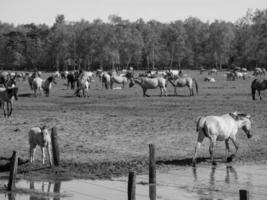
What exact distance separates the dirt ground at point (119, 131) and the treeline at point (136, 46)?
8259cm

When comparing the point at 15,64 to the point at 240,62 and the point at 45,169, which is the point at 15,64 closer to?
the point at 240,62

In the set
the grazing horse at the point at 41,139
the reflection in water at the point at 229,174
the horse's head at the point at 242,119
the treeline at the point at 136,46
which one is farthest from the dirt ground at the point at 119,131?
the treeline at the point at 136,46

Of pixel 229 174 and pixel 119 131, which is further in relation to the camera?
pixel 119 131

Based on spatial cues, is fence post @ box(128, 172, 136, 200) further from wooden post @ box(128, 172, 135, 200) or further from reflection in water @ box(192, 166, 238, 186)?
reflection in water @ box(192, 166, 238, 186)

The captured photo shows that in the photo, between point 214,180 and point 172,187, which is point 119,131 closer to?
point 214,180

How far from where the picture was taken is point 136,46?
138375 millimetres

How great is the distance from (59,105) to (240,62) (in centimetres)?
9574

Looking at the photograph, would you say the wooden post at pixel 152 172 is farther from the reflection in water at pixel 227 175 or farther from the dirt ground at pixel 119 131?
the dirt ground at pixel 119 131

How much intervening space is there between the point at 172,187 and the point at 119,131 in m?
10.7

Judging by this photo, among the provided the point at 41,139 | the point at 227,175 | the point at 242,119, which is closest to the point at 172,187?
the point at 227,175

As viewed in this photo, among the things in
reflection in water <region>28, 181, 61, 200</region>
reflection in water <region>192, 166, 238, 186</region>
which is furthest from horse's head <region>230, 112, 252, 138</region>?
reflection in water <region>28, 181, 61, 200</region>

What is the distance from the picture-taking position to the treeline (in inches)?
5359

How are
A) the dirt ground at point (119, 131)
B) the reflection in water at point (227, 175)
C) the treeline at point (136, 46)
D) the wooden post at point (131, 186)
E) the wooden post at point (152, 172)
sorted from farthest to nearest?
the treeline at point (136, 46) < the dirt ground at point (119, 131) < the reflection in water at point (227, 175) < the wooden post at point (152, 172) < the wooden post at point (131, 186)

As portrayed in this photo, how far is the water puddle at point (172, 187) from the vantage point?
1548 centimetres
